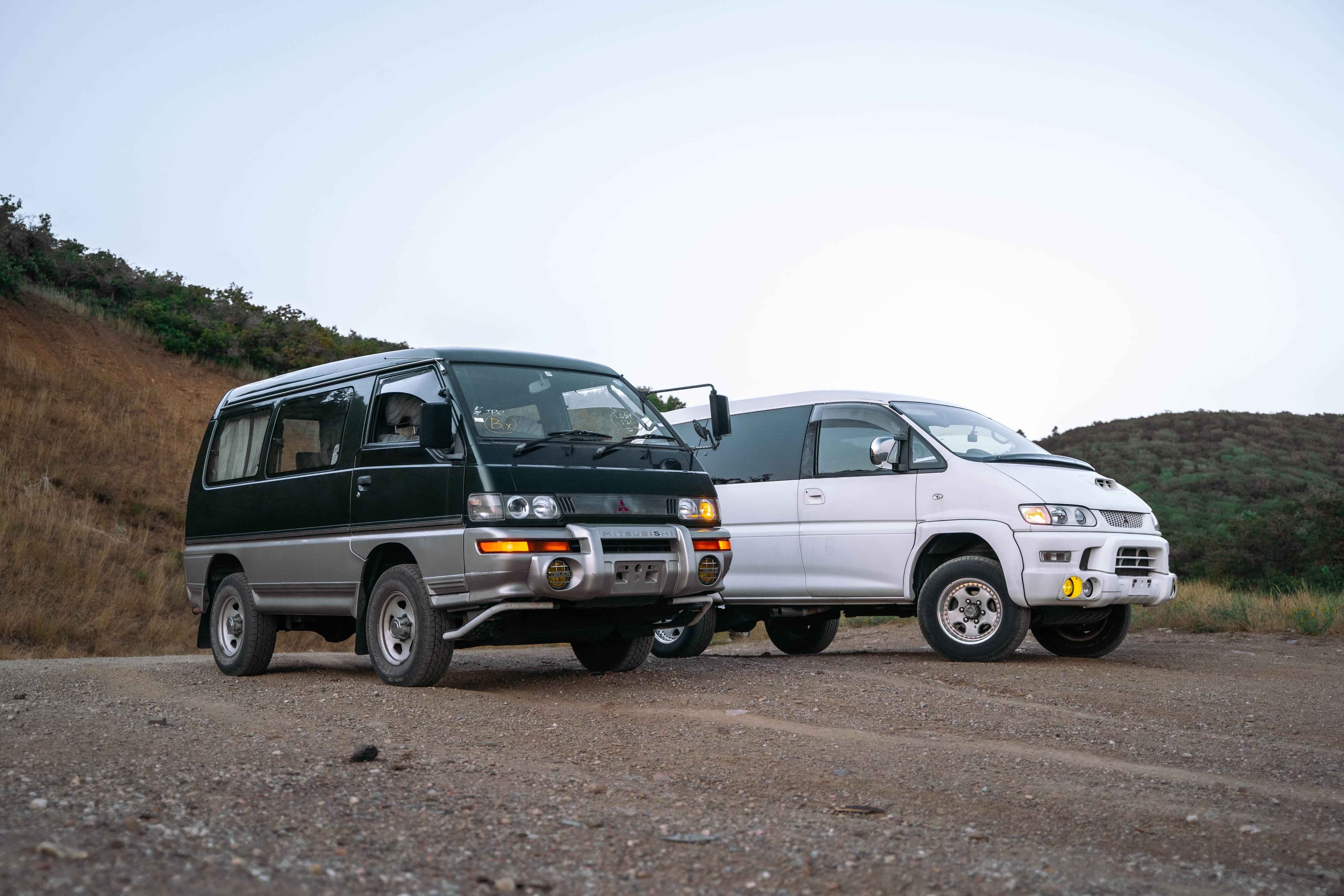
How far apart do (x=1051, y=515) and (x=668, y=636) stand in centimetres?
374

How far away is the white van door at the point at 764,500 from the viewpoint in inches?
396

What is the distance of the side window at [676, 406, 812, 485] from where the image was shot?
33.6 feet

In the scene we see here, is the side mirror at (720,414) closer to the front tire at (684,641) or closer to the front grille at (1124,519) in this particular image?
the front tire at (684,641)

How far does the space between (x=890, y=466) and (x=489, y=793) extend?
5.72 meters

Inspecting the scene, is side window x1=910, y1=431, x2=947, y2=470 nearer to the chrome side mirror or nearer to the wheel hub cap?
the chrome side mirror

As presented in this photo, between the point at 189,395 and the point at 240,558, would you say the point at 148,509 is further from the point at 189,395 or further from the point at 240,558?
the point at 240,558

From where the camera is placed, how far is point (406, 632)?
24.8 feet

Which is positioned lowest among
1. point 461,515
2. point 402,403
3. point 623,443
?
point 461,515

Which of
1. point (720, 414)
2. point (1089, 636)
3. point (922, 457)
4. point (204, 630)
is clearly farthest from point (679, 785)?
point (204, 630)

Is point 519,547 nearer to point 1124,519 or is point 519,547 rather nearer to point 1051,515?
point 1051,515

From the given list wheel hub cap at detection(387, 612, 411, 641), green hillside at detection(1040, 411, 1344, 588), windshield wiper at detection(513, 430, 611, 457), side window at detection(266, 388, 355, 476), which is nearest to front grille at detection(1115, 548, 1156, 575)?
windshield wiper at detection(513, 430, 611, 457)

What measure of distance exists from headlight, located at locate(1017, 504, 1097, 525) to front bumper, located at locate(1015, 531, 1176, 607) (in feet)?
0.30

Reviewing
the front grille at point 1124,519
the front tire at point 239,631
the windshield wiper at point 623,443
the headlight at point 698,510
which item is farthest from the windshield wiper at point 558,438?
the front grille at point 1124,519

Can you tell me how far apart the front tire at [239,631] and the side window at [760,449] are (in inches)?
165
